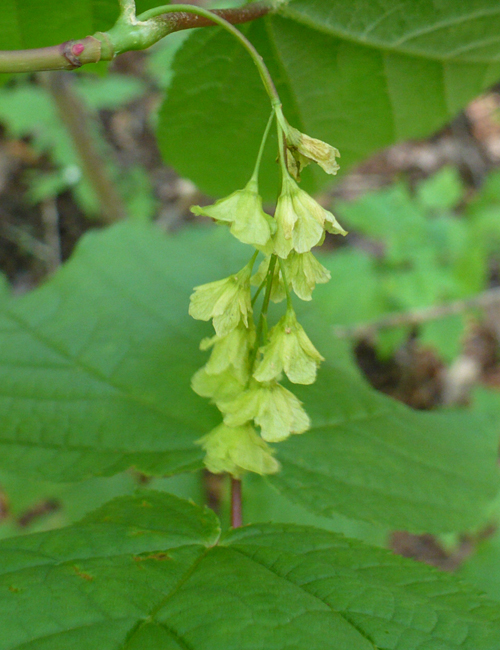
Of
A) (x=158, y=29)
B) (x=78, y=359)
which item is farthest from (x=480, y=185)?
(x=158, y=29)

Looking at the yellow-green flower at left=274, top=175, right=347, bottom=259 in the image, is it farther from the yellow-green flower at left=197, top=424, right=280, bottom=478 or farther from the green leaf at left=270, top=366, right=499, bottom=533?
the green leaf at left=270, top=366, right=499, bottom=533

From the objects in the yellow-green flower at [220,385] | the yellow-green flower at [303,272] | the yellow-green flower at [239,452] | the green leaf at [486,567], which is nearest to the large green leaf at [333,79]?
the yellow-green flower at [303,272]

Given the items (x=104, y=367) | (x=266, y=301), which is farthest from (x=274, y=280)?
(x=104, y=367)

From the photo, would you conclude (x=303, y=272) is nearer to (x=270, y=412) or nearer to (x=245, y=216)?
(x=245, y=216)

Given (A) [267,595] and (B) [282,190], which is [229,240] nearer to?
(B) [282,190]

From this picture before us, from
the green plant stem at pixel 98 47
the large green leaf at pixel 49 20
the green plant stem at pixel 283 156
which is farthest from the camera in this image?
the large green leaf at pixel 49 20

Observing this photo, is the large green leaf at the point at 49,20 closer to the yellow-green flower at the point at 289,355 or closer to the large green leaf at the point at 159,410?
the large green leaf at the point at 159,410

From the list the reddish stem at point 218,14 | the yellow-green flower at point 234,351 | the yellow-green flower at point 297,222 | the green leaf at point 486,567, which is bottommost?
the green leaf at point 486,567
